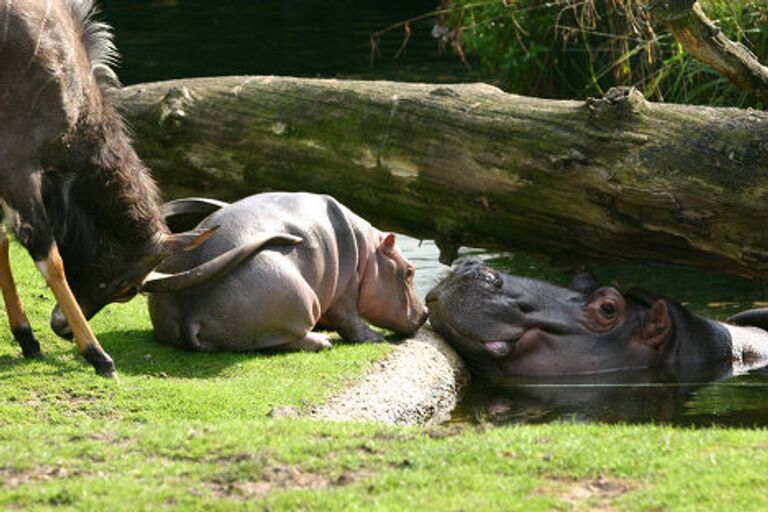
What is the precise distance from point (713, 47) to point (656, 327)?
6.63 ft

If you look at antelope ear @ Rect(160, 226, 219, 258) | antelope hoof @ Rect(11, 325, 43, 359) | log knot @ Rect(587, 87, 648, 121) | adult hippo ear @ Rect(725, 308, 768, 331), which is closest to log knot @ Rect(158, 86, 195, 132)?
antelope ear @ Rect(160, 226, 219, 258)

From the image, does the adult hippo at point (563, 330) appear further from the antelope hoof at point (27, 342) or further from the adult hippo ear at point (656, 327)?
the antelope hoof at point (27, 342)

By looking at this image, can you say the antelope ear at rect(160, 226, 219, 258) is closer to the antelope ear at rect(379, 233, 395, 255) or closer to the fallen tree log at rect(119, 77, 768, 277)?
the antelope ear at rect(379, 233, 395, 255)

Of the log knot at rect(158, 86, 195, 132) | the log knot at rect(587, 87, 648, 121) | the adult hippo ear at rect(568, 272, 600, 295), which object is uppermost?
the log knot at rect(587, 87, 648, 121)

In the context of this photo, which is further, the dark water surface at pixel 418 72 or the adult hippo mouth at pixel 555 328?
the adult hippo mouth at pixel 555 328

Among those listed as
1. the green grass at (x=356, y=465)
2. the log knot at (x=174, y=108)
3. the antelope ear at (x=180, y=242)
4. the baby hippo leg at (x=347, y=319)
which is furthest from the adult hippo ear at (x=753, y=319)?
the log knot at (x=174, y=108)

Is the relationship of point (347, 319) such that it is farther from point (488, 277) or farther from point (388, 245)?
point (488, 277)

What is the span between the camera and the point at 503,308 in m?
10.3

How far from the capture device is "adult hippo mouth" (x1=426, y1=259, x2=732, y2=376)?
33.7 ft

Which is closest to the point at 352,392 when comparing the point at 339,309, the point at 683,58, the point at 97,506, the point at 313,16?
the point at 339,309

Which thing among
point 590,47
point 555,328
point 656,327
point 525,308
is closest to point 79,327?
point 525,308

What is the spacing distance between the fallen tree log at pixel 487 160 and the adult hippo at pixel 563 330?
1.41 ft

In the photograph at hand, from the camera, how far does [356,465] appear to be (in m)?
6.25

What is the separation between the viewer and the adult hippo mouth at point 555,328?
404 inches
